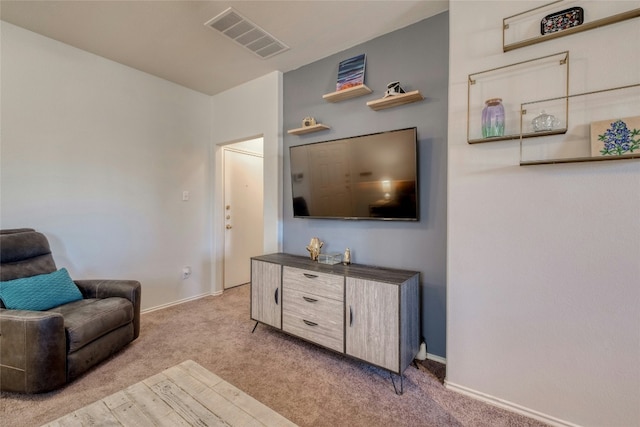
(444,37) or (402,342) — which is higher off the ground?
(444,37)

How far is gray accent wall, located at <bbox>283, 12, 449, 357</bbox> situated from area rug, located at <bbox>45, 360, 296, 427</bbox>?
1542 mm

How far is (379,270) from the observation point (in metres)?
2.25

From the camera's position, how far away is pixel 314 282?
225 centimetres

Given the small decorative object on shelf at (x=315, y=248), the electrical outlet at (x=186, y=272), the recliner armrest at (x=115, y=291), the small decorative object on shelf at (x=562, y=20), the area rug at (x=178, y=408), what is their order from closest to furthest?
the area rug at (x=178, y=408) → the small decorative object on shelf at (x=562, y=20) → the recliner armrest at (x=115, y=291) → the small decorative object on shelf at (x=315, y=248) → the electrical outlet at (x=186, y=272)

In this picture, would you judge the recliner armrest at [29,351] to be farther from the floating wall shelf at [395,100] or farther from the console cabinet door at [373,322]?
the floating wall shelf at [395,100]

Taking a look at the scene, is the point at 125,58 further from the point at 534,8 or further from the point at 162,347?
the point at 534,8

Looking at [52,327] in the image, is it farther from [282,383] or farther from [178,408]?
[282,383]

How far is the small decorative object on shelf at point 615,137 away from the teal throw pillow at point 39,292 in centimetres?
353

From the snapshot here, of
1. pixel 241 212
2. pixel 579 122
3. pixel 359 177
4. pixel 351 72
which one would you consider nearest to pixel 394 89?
pixel 351 72

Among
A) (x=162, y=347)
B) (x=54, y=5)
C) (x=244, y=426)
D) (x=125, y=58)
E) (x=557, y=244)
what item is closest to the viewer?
(x=244, y=426)

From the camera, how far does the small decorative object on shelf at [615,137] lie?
1.37m

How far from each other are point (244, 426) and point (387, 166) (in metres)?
1.86

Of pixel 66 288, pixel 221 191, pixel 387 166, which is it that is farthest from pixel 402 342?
pixel 221 191

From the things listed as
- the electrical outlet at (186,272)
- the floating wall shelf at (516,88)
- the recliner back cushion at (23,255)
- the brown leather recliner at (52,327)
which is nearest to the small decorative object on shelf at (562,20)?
the floating wall shelf at (516,88)
